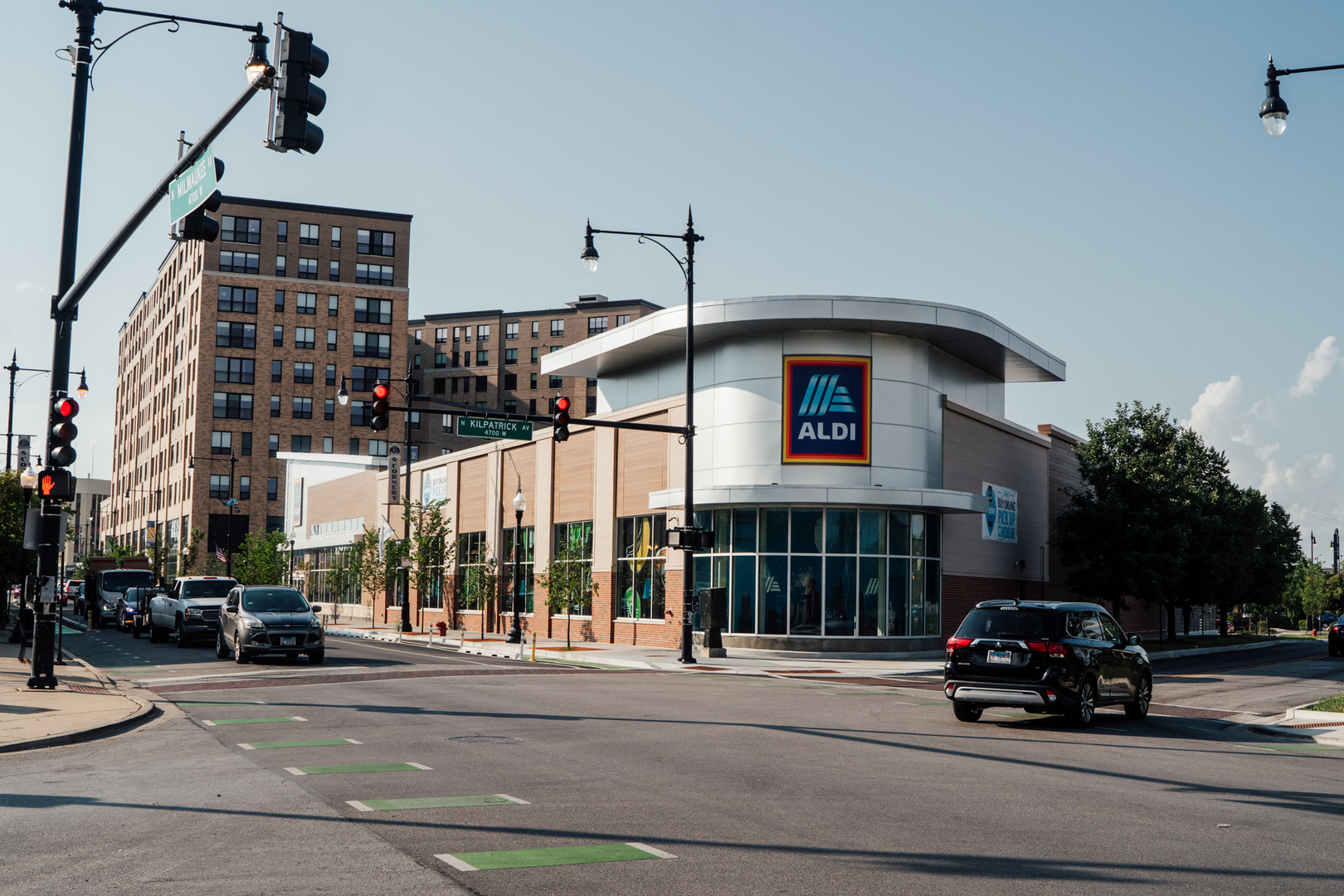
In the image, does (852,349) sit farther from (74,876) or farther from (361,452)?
(361,452)

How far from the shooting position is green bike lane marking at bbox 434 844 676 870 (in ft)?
23.3

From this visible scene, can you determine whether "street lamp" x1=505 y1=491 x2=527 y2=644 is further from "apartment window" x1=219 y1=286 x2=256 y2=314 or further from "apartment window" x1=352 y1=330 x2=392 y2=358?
"apartment window" x1=219 y1=286 x2=256 y2=314

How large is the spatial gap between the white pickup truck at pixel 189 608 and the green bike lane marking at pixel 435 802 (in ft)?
82.6

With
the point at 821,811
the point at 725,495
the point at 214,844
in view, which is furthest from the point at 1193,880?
the point at 725,495

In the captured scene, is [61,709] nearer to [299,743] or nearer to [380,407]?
[299,743]

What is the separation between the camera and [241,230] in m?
96.0

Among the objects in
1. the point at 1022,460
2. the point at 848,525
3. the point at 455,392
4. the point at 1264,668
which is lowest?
the point at 1264,668

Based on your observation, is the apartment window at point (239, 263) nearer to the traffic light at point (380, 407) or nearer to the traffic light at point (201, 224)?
the traffic light at point (380, 407)

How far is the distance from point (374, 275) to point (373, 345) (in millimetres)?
5913

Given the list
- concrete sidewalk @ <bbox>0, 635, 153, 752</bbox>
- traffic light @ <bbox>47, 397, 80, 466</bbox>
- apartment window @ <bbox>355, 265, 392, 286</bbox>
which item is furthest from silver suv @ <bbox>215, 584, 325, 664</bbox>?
apartment window @ <bbox>355, 265, 392, 286</bbox>

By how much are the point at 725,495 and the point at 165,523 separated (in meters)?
84.2

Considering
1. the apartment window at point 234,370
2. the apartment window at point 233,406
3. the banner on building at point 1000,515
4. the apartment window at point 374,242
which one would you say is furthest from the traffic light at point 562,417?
the apartment window at point 374,242

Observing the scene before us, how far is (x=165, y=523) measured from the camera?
104 m

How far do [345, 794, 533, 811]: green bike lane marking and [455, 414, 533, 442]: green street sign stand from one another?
717 inches
